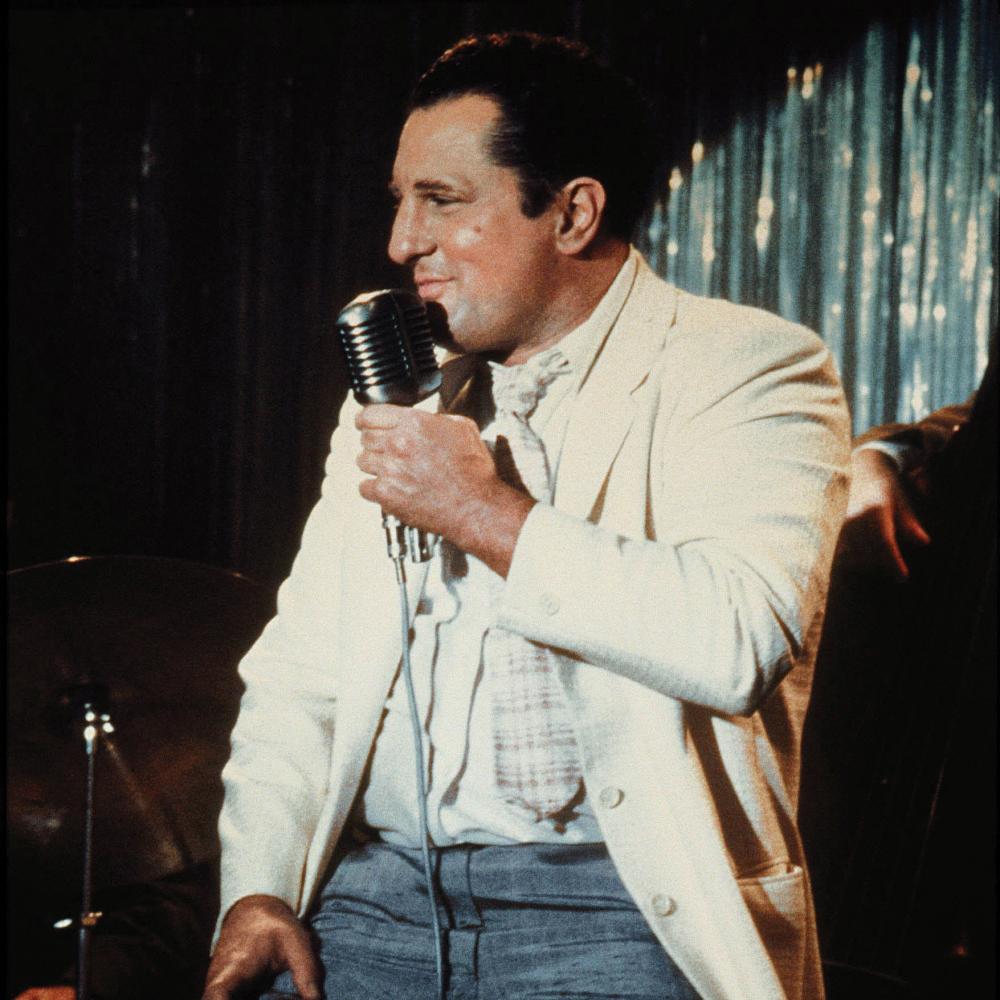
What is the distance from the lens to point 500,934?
1.32 metres

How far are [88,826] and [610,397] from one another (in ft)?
4.06

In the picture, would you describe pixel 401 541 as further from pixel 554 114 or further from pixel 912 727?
pixel 912 727

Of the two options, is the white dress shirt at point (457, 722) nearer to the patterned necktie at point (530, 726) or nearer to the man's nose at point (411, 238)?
the patterned necktie at point (530, 726)

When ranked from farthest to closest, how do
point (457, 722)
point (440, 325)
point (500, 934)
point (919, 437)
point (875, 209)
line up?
point (875, 209)
point (919, 437)
point (440, 325)
point (457, 722)
point (500, 934)

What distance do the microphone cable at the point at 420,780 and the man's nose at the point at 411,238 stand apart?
1.65ft

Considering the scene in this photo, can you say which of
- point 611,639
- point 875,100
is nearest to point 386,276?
point 875,100

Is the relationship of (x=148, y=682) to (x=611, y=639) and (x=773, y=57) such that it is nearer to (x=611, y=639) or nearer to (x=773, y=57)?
(x=611, y=639)

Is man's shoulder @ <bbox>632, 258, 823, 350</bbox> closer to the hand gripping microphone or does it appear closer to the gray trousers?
the hand gripping microphone

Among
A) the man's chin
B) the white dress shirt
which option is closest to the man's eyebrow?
the man's chin

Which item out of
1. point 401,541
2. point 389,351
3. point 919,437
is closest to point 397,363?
point 389,351

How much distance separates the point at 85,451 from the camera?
3.44 m

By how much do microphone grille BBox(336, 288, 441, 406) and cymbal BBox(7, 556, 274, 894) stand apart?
78 centimetres

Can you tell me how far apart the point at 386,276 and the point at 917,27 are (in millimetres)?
1643

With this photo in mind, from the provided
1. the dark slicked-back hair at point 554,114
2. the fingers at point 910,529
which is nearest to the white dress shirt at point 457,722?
the dark slicked-back hair at point 554,114
